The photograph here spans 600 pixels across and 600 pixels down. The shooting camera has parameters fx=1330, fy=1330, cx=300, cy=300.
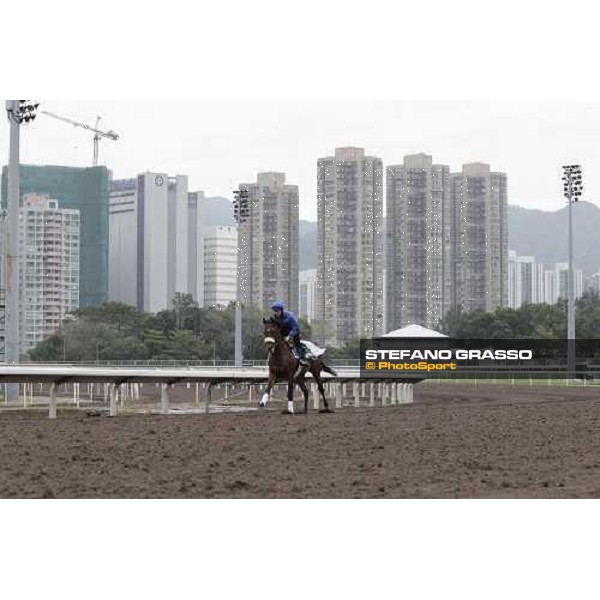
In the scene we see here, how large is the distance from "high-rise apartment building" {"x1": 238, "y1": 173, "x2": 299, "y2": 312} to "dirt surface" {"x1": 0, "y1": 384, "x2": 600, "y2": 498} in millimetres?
33495

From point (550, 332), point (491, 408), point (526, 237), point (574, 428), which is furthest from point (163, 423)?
point (526, 237)

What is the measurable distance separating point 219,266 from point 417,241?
1982 cm

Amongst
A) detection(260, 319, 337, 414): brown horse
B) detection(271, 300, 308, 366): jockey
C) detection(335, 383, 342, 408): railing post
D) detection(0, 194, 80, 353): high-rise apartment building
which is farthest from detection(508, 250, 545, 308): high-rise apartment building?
detection(271, 300, 308, 366): jockey

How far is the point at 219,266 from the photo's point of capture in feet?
231

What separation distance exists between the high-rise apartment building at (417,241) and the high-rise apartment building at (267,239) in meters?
19.9

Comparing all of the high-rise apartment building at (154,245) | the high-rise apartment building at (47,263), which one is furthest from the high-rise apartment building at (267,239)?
the high-rise apartment building at (47,263)

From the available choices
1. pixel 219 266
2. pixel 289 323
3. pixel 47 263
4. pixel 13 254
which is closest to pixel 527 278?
pixel 47 263

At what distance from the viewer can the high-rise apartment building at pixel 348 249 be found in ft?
Result: 216

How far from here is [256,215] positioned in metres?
56.1

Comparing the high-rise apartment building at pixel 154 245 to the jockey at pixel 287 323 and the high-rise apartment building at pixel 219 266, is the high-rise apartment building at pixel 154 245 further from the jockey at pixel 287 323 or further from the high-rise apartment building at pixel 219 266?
the jockey at pixel 287 323

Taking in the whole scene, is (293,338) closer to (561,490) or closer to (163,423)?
(163,423)

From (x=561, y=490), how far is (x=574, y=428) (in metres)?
8.34

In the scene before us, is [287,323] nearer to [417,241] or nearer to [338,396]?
[338,396]

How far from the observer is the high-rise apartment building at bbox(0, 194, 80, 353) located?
9762cm
